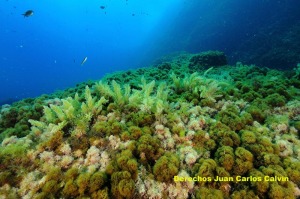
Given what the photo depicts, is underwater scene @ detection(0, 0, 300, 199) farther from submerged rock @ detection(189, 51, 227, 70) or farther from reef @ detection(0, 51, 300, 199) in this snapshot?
submerged rock @ detection(189, 51, 227, 70)

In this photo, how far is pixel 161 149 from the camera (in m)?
4.27

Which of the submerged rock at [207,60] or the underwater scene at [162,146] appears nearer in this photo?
the underwater scene at [162,146]

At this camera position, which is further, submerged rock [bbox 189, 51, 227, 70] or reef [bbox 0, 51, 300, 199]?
submerged rock [bbox 189, 51, 227, 70]

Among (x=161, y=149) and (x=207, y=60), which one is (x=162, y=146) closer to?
(x=161, y=149)

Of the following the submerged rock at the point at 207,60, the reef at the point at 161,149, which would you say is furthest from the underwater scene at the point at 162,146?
the submerged rock at the point at 207,60

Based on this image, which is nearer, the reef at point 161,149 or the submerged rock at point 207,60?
the reef at point 161,149

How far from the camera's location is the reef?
3541 millimetres

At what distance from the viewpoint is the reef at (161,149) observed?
139 inches

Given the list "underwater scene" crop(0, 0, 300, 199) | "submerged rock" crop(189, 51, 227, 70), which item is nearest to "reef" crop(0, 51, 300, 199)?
"underwater scene" crop(0, 0, 300, 199)

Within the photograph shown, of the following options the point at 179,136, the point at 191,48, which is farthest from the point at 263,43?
the point at 179,136

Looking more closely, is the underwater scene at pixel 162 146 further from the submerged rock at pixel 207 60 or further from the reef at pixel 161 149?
the submerged rock at pixel 207 60

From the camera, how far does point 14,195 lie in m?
3.59

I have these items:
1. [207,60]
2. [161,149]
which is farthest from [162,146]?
[207,60]

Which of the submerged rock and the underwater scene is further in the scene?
the submerged rock
